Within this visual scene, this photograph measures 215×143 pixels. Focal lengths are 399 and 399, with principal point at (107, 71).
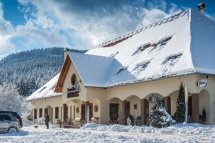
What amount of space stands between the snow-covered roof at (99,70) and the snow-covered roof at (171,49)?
29 centimetres

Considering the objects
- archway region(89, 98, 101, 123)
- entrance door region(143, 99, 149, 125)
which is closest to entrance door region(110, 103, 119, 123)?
archway region(89, 98, 101, 123)

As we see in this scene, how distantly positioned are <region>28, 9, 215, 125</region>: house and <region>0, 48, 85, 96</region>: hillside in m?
83.0

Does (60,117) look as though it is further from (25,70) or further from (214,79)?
(25,70)

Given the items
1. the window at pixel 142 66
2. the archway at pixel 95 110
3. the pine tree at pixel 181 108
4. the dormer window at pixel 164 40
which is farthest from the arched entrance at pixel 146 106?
the archway at pixel 95 110

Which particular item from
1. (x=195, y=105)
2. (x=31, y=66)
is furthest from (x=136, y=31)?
(x=31, y=66)

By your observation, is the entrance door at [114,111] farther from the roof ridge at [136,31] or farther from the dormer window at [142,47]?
the roof ridge at [136,31]

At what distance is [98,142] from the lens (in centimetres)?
1623

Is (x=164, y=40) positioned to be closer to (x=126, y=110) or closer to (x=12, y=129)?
(x=126, y=110)

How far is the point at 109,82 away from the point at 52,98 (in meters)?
13.8

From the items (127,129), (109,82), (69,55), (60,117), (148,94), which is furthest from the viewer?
(60,117)

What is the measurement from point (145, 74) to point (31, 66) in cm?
13806

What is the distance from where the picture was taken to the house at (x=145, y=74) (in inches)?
1068

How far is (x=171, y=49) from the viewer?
3095 centimetres

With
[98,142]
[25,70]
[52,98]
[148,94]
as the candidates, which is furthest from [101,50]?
[25,70]
